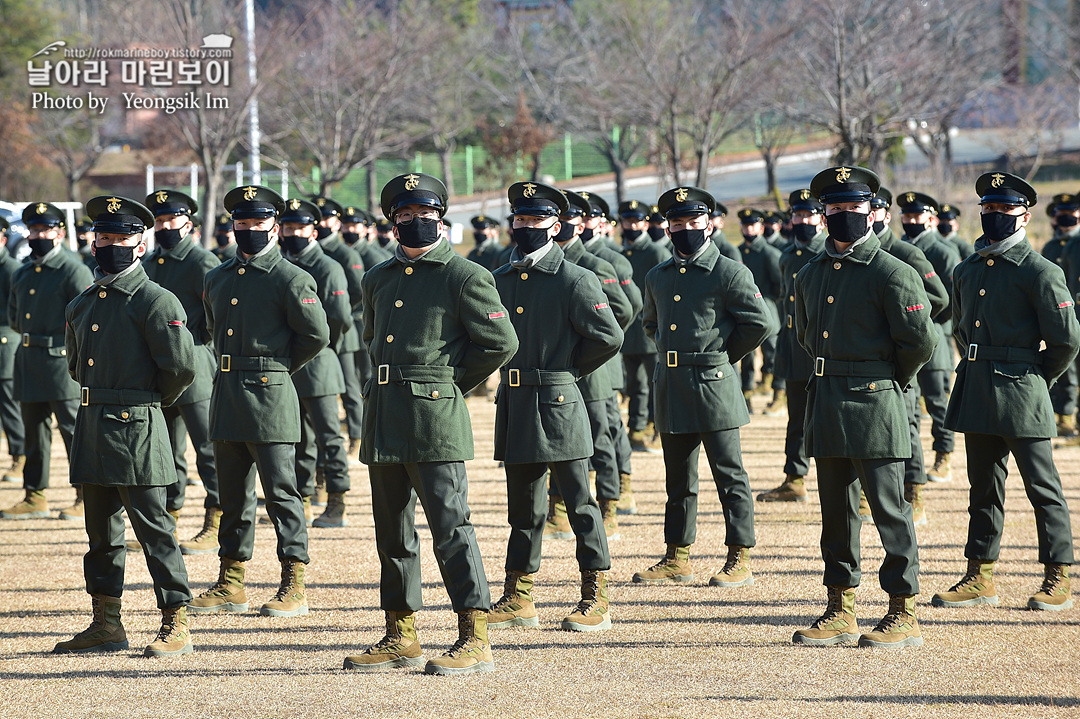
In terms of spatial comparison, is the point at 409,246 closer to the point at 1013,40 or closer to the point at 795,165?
the point at 1013,40

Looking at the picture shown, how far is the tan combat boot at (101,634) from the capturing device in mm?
6066

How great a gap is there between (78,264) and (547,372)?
4645 millimetres

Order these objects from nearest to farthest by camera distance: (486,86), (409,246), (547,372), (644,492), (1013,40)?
(409,246)
(547,372)
(644,492)
(486,86)
(1013,40)

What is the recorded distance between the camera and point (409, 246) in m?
5.70

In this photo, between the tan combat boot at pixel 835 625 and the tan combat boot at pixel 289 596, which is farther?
the tan combat boot at pixel 289 596

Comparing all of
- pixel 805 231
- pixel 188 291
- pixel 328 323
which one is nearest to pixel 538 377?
pixel 328 323

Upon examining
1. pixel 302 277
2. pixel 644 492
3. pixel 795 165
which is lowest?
pixel 644 492

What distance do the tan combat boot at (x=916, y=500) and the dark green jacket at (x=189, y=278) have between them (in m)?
5.08

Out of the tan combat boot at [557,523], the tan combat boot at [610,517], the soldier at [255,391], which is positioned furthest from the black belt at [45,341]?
the tan combat boot at [610,517]

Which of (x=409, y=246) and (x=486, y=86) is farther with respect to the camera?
(x=486, y=86)

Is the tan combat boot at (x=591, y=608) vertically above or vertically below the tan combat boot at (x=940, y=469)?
below

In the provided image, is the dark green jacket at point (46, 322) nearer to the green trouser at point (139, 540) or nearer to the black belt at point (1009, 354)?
the green trouser at point (139, 540)

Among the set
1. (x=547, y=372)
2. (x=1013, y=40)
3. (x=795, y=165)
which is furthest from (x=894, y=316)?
(x=795, y=165)

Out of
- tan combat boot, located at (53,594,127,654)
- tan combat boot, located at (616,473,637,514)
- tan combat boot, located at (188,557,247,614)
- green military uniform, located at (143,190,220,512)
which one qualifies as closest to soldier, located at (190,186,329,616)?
tan combat boot, located at (188,557,247,614)
